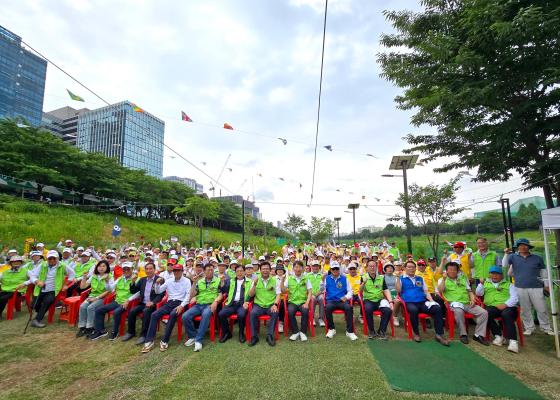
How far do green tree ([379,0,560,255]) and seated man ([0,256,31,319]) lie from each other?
9.32 m

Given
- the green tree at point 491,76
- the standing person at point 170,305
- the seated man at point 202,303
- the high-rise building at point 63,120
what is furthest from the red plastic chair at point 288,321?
the high-rise building at point 63,120

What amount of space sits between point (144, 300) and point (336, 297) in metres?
3.72

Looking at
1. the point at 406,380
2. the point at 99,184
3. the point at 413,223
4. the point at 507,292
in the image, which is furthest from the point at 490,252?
the point at 99,184

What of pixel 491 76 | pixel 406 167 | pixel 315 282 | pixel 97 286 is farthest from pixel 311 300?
pixel 406 167

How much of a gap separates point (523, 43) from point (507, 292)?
4.06 meters

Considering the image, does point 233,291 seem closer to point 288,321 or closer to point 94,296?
point 288,321

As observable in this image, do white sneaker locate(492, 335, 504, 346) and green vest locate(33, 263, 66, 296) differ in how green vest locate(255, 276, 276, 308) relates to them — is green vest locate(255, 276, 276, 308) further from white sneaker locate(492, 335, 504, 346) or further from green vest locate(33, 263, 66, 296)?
green vest locate(33, 263, 66, 296)

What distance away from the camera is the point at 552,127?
5.20 meters

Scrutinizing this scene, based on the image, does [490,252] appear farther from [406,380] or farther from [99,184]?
[99,184]

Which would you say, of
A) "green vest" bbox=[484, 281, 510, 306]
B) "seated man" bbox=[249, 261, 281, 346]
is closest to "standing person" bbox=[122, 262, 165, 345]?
"seated man" bbox=[249, 261, 281, 346]

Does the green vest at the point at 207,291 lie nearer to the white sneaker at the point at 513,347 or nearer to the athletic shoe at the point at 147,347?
the athletic shoe at the point at 147,347

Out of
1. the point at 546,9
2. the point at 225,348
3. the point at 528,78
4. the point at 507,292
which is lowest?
the point at 225,348

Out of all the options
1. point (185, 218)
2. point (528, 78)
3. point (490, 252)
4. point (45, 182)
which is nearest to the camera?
point (528, 78)

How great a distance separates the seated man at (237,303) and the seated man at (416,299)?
2.90 meters
